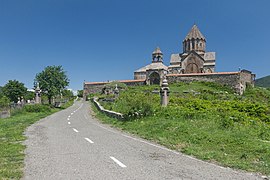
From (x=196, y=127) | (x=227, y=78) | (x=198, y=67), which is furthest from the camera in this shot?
(x=198, y=67)

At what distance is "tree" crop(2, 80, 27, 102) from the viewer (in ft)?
258

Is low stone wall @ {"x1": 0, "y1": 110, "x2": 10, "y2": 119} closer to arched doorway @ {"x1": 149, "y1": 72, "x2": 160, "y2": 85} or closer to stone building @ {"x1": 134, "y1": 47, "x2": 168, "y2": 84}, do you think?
stone building @ {"x1": 134, "y1": 47, "x2": 168, "y2": 84}

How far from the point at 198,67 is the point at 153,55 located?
13.4 metres

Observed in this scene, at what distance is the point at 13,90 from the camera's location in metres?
78.7

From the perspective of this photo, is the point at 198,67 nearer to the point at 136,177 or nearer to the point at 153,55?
the point at 153,55

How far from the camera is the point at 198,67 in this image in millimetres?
70562

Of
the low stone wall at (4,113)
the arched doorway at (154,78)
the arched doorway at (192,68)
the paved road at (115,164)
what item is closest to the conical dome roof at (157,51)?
the arched doorway at (192,68)

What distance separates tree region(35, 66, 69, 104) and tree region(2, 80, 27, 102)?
4235 cm

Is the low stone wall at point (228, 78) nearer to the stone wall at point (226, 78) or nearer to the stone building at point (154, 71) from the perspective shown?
the stone wall at point (226, 78)

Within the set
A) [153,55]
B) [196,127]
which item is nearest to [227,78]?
[153,55]

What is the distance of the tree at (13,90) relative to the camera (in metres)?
78.6

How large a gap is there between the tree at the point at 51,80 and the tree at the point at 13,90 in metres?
42.3

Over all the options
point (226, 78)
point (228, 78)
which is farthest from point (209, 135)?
point (228, 78)

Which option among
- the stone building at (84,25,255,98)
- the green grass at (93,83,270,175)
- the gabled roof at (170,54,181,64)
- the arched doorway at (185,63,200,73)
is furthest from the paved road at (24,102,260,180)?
the gabled roof at (170,54,181,64)
